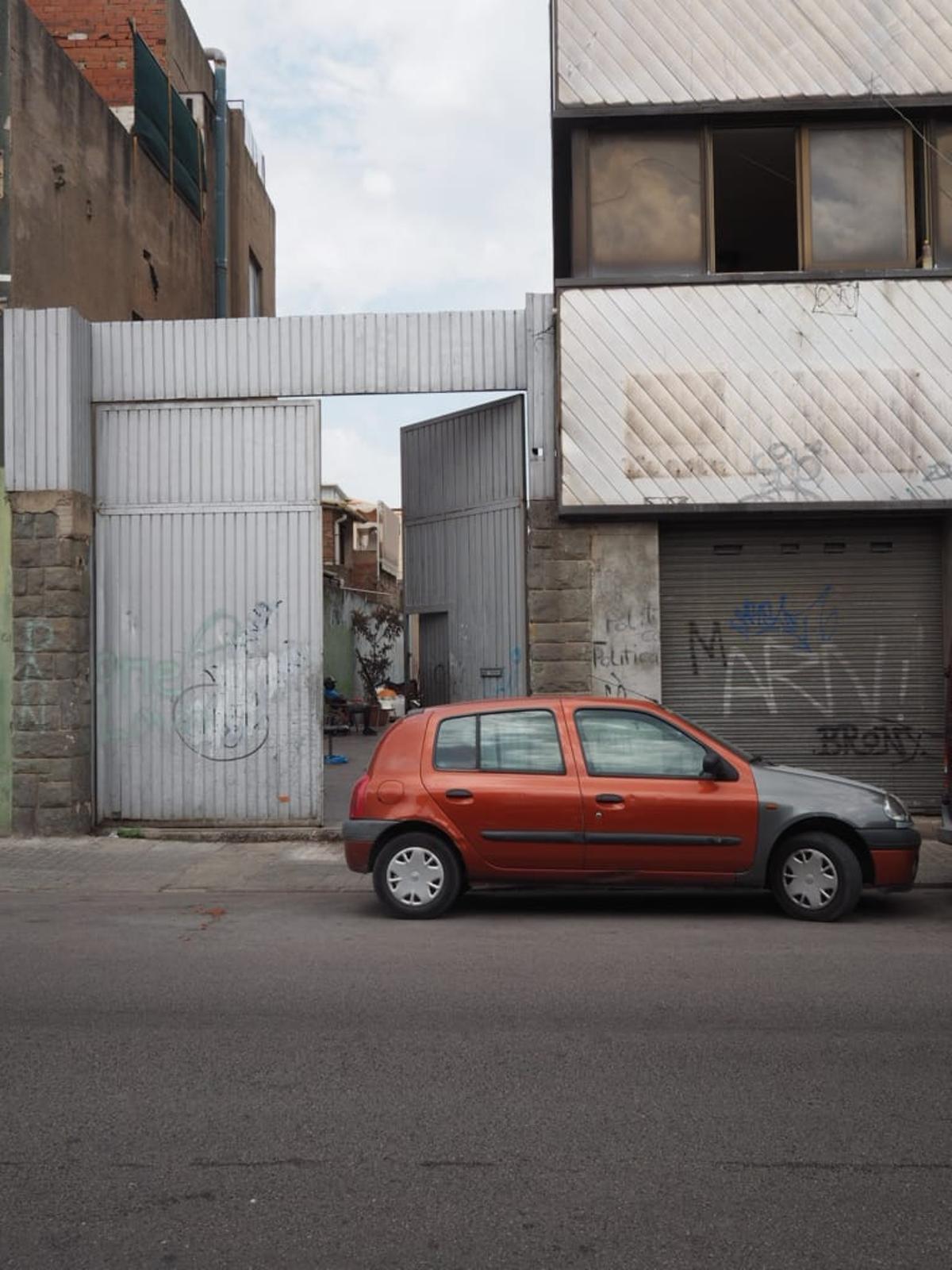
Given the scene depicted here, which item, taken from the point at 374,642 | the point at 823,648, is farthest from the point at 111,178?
the point at 374,642

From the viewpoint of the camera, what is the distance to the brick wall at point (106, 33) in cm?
1883

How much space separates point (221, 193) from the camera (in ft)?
74.7

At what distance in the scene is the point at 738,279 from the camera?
13219 mm

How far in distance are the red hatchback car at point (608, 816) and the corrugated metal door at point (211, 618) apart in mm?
4369

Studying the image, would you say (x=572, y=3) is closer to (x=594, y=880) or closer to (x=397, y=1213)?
(x=594, y=880)

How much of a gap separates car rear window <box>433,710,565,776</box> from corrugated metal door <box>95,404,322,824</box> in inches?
169

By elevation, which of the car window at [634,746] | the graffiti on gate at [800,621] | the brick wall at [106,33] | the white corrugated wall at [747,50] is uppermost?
the brick wall at [106,33]

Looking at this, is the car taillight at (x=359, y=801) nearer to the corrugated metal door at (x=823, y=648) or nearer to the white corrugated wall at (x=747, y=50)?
the corrugated metal door at (x=823, y=648)

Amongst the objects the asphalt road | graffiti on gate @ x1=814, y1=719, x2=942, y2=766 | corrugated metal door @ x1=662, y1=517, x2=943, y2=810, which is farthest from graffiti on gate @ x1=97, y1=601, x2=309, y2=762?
graffiti on gate @ x1=814, y1=719, x2=942, y2=766

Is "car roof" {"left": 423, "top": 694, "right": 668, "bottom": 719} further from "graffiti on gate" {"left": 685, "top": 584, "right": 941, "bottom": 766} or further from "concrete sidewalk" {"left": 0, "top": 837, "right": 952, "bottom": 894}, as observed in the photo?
"graffiti on gate" {"left": 685, "top": 584, "right": 941, "bottom": 766}

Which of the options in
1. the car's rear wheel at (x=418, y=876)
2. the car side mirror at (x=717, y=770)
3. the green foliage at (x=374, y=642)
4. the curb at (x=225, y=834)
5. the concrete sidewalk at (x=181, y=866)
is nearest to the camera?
the car side mirror at (x=717, y=770)

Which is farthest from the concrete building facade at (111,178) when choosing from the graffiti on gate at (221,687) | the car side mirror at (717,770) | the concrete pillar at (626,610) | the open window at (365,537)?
the open window at (365,537)

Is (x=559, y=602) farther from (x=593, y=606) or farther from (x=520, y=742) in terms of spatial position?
(x=520, y=742)

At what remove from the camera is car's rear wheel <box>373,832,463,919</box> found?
358 inches
